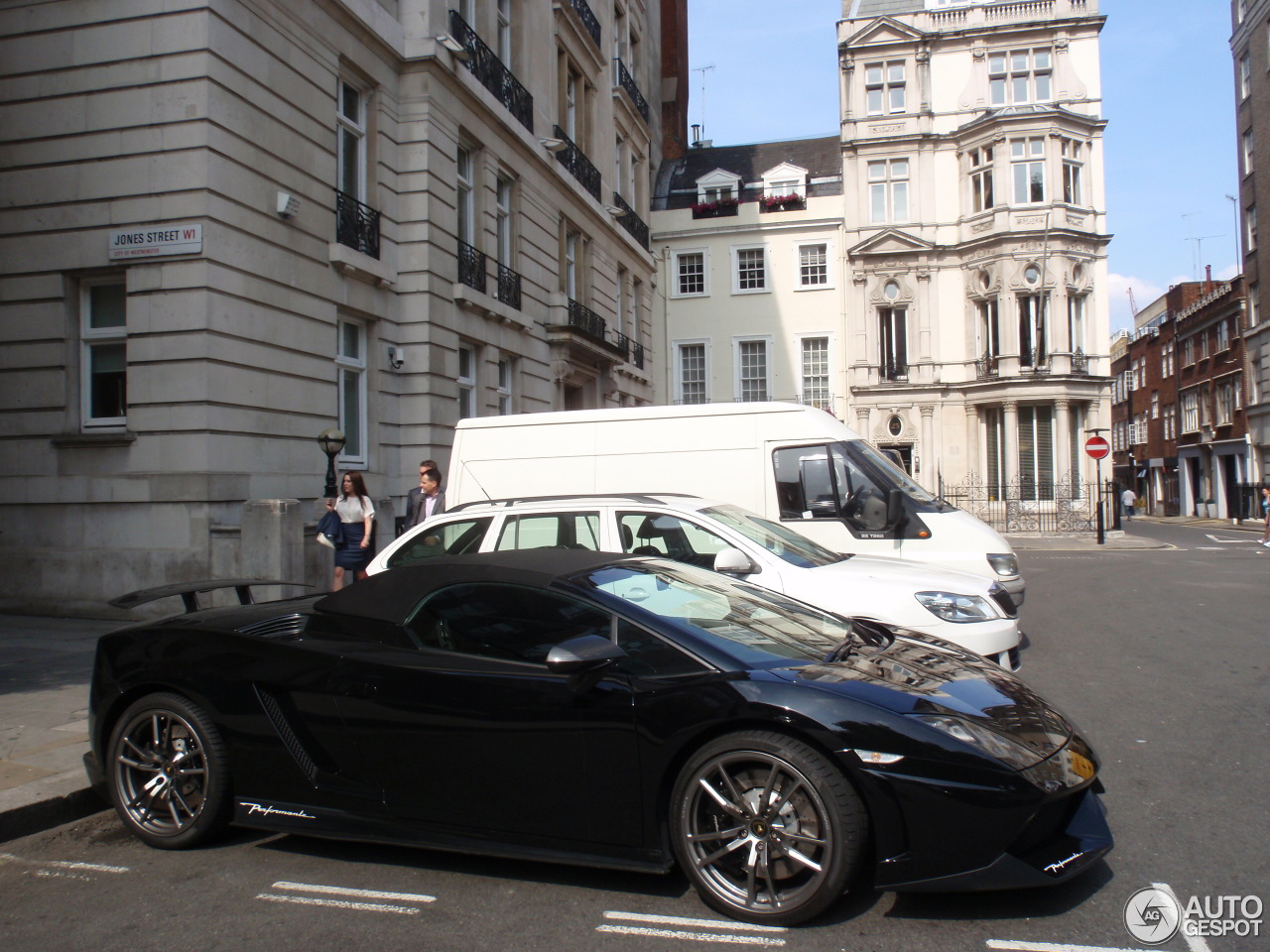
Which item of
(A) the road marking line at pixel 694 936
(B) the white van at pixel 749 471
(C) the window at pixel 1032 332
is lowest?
(A) the road marking line at pixel 694 936

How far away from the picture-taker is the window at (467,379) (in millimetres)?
18094

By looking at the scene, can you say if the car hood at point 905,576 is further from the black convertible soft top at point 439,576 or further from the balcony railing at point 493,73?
the balcony railing at point 493,73

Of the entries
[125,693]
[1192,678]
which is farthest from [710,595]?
[1192,678]

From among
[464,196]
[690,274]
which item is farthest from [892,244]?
[464,196]

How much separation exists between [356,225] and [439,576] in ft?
38.2

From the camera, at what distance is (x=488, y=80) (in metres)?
18.7

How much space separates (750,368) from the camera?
1508 inches

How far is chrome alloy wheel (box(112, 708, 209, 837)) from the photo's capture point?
4.57 meters

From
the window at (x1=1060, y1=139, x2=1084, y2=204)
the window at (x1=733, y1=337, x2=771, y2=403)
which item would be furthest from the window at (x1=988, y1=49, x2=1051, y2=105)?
the window at (x1=733, y1=337, x2=771, y2=403)

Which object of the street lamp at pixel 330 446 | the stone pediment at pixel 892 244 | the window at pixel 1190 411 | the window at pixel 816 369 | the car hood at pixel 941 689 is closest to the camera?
the car hood at pixel 941 689

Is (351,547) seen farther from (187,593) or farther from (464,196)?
(464,196)

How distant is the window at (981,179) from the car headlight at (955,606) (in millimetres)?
32204

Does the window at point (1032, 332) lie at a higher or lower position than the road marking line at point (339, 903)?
higher

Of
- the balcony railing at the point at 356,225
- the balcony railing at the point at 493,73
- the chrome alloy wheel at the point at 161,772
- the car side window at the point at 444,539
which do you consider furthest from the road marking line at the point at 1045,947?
the balcony railing at the point at 493,73
